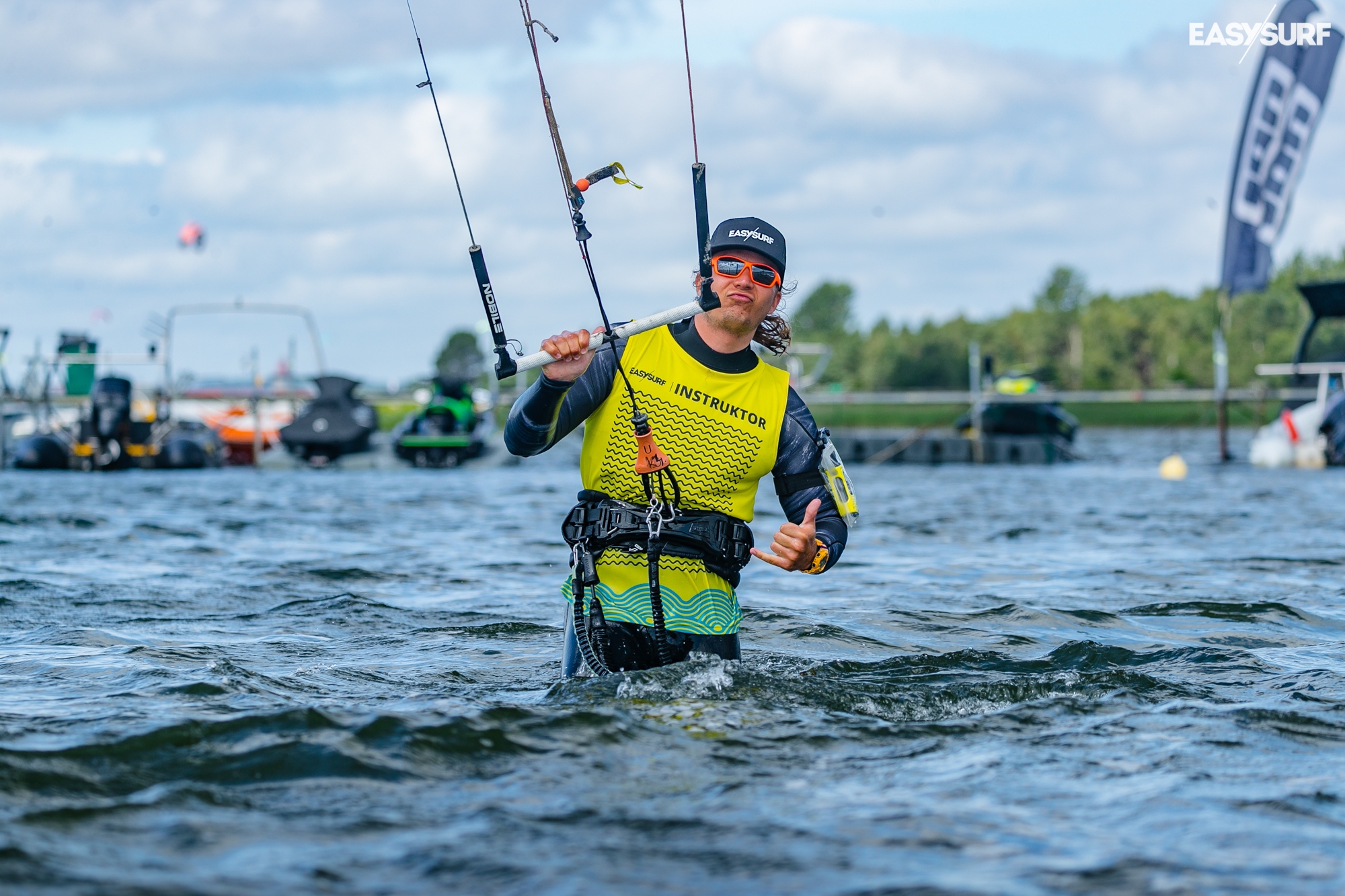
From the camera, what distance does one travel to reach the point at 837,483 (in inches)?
212

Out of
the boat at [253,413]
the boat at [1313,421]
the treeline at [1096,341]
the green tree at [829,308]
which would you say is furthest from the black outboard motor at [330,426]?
the green tree at [829,308]

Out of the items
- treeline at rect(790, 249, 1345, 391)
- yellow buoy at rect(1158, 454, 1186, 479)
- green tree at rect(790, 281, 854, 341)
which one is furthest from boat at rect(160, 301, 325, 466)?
green tree at rect(790, 281, 854, 341)

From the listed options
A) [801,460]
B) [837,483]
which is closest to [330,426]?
[801,460]

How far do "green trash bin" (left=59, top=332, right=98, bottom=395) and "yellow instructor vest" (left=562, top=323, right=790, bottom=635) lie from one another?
27.7 meters

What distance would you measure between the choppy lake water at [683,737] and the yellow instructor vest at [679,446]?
0.26 metres

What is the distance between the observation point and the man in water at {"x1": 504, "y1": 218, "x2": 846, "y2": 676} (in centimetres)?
518

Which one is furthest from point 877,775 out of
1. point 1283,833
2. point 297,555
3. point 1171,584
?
point 297,555

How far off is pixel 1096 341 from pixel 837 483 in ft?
340

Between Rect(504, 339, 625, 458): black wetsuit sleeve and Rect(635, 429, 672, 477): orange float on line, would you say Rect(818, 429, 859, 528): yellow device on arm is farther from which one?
Rect(504, 339, 625, 458): black wetsuit sleeve

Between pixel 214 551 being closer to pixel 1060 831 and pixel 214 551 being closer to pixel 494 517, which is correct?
pixel 494 517

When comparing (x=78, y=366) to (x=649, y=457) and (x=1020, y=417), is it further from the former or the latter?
(x=649, y=457)

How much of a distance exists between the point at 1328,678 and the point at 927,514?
35.7 feet

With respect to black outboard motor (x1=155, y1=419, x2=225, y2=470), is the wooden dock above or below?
below

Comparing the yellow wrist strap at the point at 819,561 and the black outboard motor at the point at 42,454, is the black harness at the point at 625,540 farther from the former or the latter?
the black outboard motor at the point at 42,454
